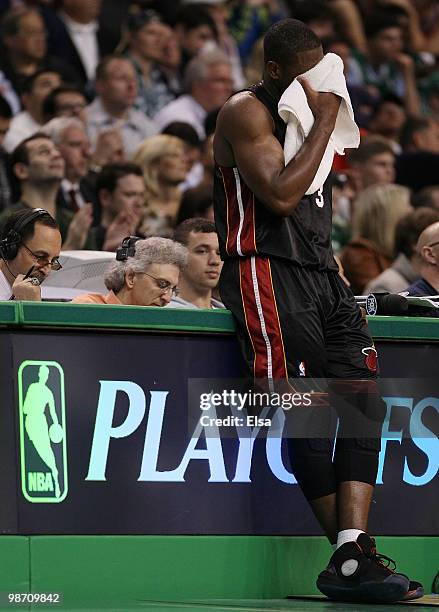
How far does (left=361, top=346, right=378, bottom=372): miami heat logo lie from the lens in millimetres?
5008

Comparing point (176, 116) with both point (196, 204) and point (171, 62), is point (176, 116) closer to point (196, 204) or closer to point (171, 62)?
point (171, 62)

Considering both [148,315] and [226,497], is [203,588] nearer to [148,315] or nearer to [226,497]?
[226,497]

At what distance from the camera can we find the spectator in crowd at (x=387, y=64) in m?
14.1

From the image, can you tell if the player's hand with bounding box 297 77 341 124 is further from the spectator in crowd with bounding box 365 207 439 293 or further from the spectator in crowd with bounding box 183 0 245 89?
the spectator in crowd with bounding box 183 0 245 89

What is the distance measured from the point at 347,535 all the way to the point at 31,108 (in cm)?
633

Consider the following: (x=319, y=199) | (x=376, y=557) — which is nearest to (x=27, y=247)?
(x=319, y=199)

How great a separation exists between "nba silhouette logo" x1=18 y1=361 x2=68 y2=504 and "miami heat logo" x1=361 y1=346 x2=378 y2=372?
3.72 feet

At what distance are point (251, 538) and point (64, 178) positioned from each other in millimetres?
4944

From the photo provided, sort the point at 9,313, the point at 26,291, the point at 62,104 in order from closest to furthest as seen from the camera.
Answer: the point at 9,313 < the point at 26,291 < the point at 62,104

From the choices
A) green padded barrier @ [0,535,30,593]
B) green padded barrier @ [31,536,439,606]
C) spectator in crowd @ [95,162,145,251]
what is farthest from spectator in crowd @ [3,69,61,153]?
green padded barrier @ [0,535,30,593]

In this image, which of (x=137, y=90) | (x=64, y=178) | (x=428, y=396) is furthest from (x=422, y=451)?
(x=137, y=90)

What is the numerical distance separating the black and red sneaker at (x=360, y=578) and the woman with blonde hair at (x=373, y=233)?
420 cm

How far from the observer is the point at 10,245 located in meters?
5.53

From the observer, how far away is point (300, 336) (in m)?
4.88
